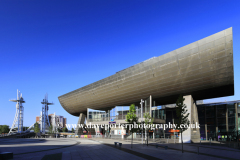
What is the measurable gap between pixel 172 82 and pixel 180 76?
301cm

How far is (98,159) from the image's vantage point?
1587 centimetres

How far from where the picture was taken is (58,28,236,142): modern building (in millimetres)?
32438

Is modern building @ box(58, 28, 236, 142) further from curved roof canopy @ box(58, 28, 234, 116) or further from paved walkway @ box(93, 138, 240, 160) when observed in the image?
paved walkway @ box(93, 138, 240, 160)

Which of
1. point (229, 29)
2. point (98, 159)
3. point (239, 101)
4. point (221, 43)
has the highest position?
point (229, 29)

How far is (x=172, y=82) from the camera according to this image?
4138 cm

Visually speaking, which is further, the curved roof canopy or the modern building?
the modern building

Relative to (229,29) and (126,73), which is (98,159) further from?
(126,73)

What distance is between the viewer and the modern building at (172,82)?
32.4 meters

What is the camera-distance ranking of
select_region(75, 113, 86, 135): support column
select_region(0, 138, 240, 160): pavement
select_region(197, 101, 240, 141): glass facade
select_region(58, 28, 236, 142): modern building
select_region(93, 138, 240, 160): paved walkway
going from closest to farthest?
1. select_region(0, 138, 240, 160): pavement
2. select_region(93, 138, 240, 160): paved walkway
3. select_region(58, 28, 236, 142): modern building
4. select_region(197, 101, 240, 141): glass facade
5. select_region(75, 113, 86, 135): support column

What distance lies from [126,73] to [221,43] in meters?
23.5

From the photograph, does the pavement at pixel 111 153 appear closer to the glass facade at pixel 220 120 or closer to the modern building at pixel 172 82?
the modern building at pixel 172 82

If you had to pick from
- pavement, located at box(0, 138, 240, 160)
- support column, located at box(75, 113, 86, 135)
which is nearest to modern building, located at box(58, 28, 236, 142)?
pavement, located at box(0, 138, 240, 160)

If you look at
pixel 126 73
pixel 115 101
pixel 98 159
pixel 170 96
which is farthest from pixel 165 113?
pixel 98 159

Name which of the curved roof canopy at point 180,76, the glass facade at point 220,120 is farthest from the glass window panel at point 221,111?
the curved roof canopy at point 180,76
